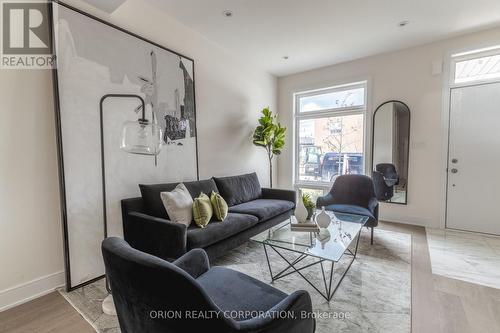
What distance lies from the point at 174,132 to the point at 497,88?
14.7 ft

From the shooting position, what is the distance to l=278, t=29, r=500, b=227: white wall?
374 centimetres

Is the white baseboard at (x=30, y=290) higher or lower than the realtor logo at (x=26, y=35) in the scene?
lower

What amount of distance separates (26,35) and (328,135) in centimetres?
451

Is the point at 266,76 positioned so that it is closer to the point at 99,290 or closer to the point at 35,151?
the point at 35,151

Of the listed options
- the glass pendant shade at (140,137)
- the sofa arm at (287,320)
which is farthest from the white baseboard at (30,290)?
the sofa arm at (287,320)

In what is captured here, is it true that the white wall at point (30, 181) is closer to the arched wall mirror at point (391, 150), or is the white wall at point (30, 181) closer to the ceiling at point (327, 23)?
the ceiling at point (327, 23)

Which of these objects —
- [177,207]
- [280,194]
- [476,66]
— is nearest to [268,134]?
[280,194]

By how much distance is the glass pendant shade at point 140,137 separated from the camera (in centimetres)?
184

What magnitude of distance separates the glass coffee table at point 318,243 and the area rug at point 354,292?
0.07 m

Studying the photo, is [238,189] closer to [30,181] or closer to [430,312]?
[30,181]

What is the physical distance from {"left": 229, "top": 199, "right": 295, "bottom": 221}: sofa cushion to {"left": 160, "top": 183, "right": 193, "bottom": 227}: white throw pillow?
0.71 m

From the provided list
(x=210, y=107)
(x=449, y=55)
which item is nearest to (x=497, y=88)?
(x=449, y=55)

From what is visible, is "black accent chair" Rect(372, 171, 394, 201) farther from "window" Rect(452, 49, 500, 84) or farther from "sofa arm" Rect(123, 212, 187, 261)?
"sofa arm" Rect(123, 212, 187, 261)

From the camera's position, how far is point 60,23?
208cm
